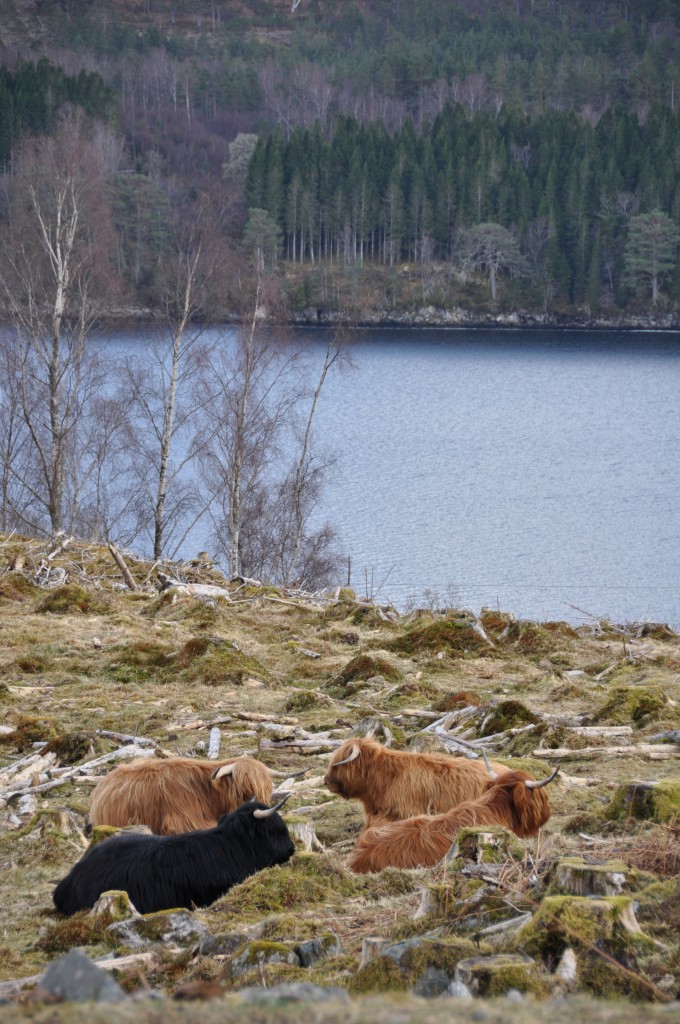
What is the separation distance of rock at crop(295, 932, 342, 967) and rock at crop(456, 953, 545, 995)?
27.0 inches

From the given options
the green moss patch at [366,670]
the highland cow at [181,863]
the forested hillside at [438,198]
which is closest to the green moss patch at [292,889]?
the highland cow at [181,863]

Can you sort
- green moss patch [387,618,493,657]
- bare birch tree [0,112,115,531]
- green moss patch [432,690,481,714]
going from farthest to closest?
bare birch tree [0,112,115,531] → green moss patch [387,618,493,657] → green moss patch [432,690,481,714]

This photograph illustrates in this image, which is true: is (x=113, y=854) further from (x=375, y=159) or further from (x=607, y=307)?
(x=375, y=159)

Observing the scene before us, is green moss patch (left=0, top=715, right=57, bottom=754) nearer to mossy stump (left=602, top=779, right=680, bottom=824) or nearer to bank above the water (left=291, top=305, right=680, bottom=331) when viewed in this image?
mossy stump (left=602, top=779, right=680, bottom=824)

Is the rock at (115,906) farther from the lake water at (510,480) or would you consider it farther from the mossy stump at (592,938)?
the lake water at (510,480)

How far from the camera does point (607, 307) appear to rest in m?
117

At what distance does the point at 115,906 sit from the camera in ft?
15.3

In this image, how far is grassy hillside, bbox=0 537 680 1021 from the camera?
352cm

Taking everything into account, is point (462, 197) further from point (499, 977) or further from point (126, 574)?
point (499, 977)

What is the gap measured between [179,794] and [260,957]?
8.88 ft

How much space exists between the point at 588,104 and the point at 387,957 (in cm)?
18179

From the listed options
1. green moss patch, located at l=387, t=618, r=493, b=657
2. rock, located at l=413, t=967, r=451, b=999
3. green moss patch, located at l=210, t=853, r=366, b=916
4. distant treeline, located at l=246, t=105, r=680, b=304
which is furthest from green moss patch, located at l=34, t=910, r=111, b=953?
distant treeline, located at l=246, t=105, r=680, b=304

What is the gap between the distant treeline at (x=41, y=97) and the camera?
11454 centimetres

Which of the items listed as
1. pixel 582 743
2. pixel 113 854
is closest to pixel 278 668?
pixel 582 743
